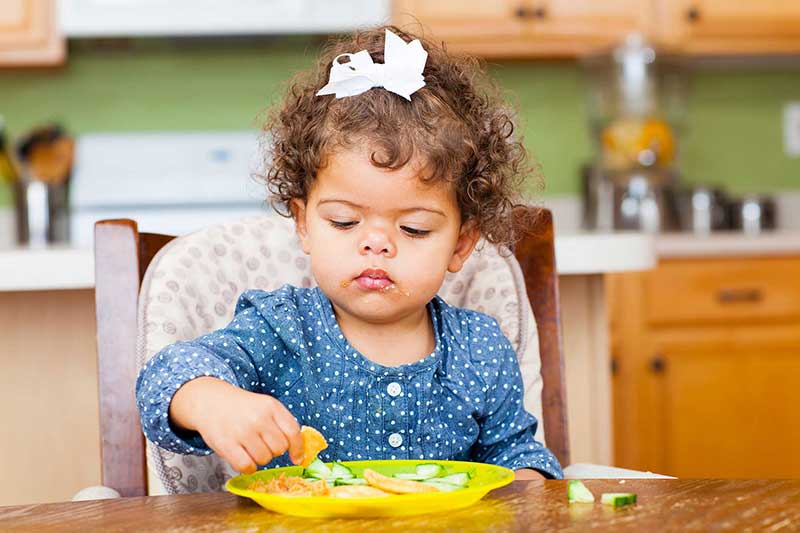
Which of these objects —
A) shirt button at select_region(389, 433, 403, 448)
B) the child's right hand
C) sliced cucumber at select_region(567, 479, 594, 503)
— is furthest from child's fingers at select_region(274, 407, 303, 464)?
shirt button at select_region(389, 433, 403, 448)

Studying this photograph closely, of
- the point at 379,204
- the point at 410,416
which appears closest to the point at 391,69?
the point at 379,204

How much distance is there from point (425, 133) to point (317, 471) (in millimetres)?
370

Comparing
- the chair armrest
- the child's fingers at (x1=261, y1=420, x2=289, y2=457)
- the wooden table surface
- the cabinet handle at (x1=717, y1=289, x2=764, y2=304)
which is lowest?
the chair armrest

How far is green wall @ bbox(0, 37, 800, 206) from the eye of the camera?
3480mm

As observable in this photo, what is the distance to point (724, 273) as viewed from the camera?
9.68 ft

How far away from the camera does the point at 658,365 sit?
2959mm

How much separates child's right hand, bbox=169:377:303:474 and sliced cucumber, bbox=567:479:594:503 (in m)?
0.21

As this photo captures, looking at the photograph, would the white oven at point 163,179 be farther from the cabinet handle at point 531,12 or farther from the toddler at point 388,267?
the toddler at point 388,267

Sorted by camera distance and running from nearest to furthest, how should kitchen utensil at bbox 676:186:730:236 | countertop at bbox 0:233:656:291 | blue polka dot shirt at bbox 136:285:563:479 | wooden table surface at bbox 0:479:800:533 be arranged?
wooden table surface at bbox 0:479:800:533 < blue polka dot shirt at bbox 136:285:563:479 < countertop at bbox 0:233:656:291 < kitchen utensil at bbox 676:186:730:236

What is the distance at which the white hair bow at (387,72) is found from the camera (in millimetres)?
1111

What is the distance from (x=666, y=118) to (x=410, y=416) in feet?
7.96

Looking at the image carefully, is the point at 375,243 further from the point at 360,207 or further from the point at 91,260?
the point at 91,260

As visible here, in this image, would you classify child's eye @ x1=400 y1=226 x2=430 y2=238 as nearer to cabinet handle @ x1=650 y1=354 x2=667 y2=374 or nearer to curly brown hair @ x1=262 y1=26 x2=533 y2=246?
curly brown hair @ x1=262 y1=26 x2=533 y2=246

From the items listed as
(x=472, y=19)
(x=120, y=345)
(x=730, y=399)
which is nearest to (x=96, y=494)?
(x=120, y=345)
